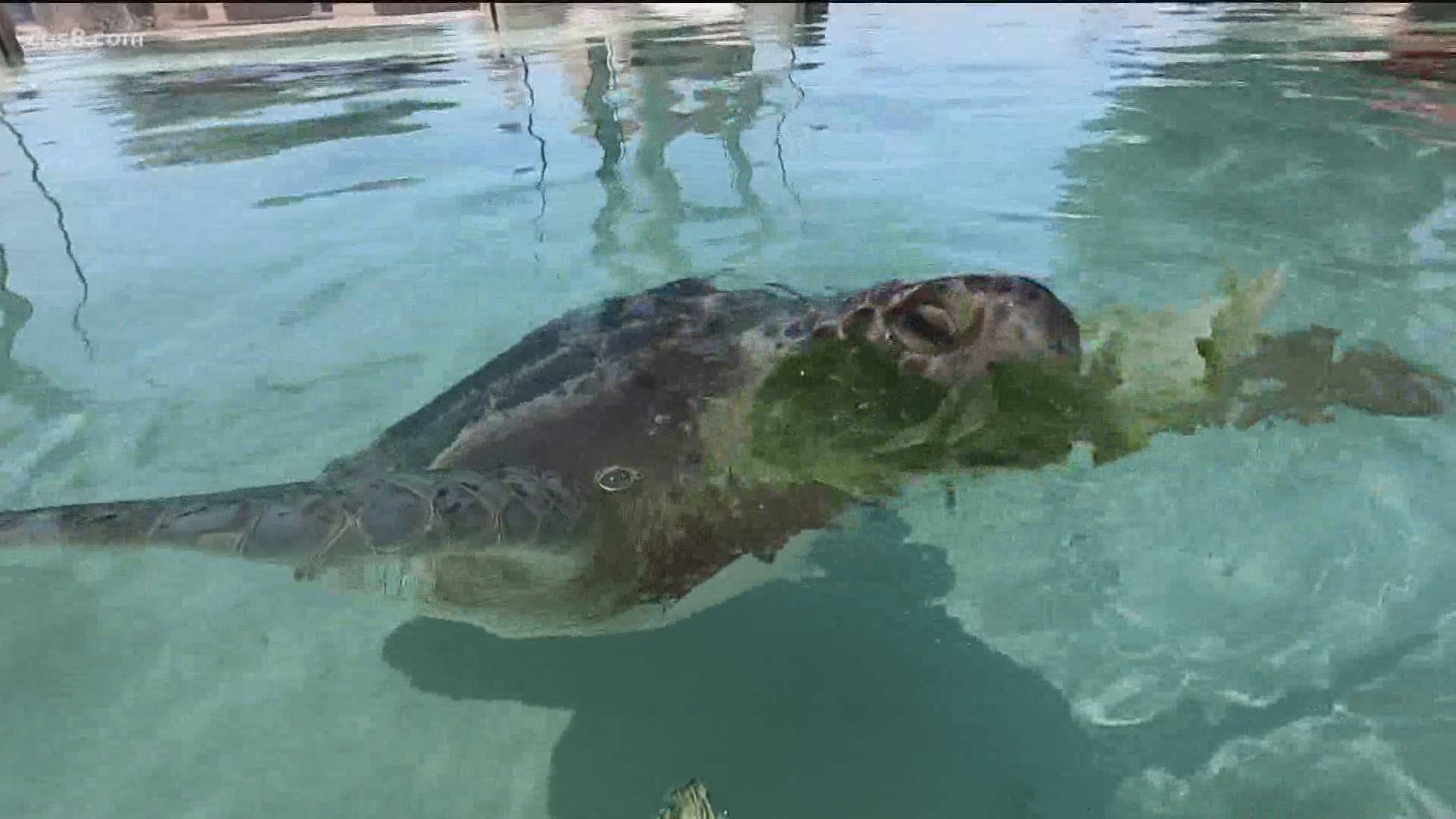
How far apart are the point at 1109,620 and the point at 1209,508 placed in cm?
100

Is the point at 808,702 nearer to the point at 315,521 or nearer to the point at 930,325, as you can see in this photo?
the point at 930,325

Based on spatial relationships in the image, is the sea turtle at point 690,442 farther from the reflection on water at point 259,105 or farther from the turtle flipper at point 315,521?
the reflection on water at point 259,105

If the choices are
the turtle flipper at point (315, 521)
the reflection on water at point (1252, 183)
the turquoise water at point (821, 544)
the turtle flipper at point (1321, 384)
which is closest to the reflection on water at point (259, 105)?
the turquoise water at point (821, 544)

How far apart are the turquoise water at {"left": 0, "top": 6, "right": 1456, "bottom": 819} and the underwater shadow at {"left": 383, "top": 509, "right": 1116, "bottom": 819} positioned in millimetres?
15

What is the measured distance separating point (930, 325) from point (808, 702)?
57.0 inches

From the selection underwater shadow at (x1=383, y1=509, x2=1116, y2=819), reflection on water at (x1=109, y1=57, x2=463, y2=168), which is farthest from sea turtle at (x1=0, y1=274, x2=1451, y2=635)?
reflection on water at (x1=109, y1=57, x2=463, y2=168)

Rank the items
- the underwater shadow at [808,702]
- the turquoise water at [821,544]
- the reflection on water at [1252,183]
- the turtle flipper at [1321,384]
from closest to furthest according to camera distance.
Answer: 1. the underwater shadow at [808,702]
2. the turquoise water at [821,544]
3. the turtle flipper at [1321,384]
4. the reflection on water at [1252,183]

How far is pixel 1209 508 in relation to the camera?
4.07 meters

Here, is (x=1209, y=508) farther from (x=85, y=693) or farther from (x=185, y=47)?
Result: (x=185, y=47)

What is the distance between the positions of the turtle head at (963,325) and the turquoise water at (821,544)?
0.88 meters

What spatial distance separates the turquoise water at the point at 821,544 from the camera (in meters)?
2.98

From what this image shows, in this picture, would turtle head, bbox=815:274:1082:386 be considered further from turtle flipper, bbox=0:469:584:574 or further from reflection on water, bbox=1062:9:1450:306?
reflection on water, bbox=1062:9:1450:306

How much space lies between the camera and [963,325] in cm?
321

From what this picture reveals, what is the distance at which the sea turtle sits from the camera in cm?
267
